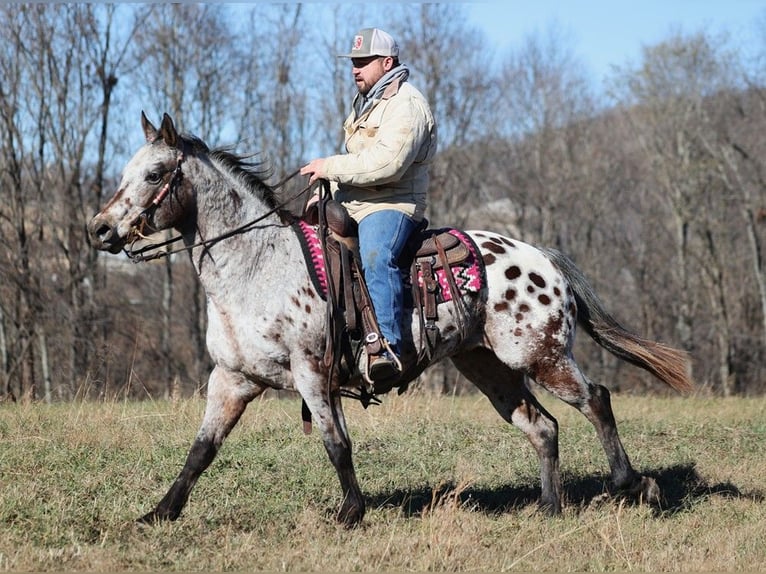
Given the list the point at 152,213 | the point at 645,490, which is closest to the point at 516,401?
the point at 645,490

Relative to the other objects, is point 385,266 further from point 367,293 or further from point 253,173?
point 253,173

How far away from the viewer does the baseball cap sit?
21.2 feet

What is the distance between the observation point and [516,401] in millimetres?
7473

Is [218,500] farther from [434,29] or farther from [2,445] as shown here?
[434,29]

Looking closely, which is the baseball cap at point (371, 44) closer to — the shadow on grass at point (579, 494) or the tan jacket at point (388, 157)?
the tan jacket at point (388, 157)

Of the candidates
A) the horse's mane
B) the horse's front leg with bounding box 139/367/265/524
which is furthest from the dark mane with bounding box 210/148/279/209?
the horse's front leg with bounding box 139/367/265/524

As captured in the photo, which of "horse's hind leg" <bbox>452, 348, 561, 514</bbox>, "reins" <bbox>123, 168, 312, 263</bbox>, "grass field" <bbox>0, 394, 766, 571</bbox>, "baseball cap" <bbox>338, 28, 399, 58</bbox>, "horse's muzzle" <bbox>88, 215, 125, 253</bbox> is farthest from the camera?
"horse's hind leg" <bbox>452, 348, 561, 514</bbox>

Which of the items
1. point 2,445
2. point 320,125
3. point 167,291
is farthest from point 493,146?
point 2,445

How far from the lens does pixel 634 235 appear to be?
4388 centimetres

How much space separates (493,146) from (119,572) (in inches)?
1419

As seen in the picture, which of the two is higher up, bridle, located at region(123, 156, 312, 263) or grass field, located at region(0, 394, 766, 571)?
bridle, located at region(123, 156, 312, 263)

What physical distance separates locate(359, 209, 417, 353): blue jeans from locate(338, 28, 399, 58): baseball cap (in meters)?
1.09

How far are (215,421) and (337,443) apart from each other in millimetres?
852

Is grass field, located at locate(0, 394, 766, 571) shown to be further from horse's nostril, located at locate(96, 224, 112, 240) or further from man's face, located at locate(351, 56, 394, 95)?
man's face, located at locate(351, 56, 394, 95)
